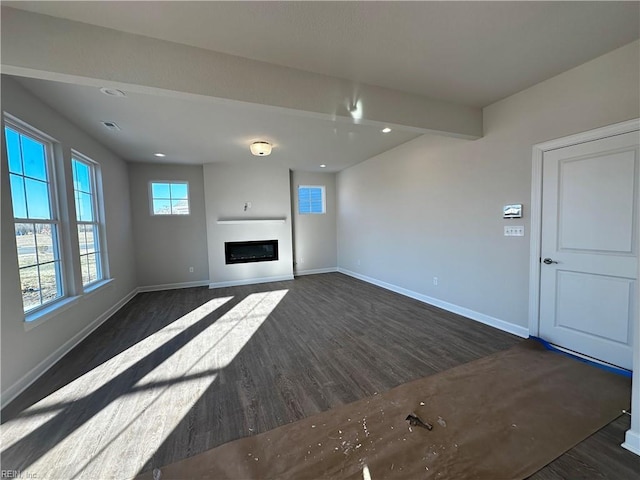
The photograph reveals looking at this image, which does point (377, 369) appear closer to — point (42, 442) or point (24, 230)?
point (42, 442)

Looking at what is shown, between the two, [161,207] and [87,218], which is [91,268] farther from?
[161,207]

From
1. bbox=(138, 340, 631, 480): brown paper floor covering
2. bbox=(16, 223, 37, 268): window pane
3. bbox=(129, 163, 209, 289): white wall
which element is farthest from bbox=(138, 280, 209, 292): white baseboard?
bbox=(138, 340, 631, 480): brown paper floor covering

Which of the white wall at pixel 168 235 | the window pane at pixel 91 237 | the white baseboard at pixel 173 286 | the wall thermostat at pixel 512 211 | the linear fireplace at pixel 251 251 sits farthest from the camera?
the linear fireplace at pixel 251 251

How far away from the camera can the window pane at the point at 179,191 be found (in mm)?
5746

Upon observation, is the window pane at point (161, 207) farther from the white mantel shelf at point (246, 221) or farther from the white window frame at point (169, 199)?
the white mantel shelf at point (246, 221)

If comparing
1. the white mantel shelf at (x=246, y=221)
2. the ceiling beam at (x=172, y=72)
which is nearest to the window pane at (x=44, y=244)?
the ceiling beam at (x=172, y=72)

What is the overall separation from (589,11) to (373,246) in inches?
170

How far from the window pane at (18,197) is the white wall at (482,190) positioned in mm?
4846

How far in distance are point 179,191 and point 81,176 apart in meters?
2.12

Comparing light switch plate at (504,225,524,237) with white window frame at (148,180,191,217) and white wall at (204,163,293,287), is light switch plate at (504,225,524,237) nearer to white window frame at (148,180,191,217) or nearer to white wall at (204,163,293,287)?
white wall at (204,163,293,287)

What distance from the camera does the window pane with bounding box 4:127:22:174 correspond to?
7.59ft

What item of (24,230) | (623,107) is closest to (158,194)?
(24,230)

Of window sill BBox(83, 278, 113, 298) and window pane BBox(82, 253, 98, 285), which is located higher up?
window pane BBox(82, 253, 98, 285)

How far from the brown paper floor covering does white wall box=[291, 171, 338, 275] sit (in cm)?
495
